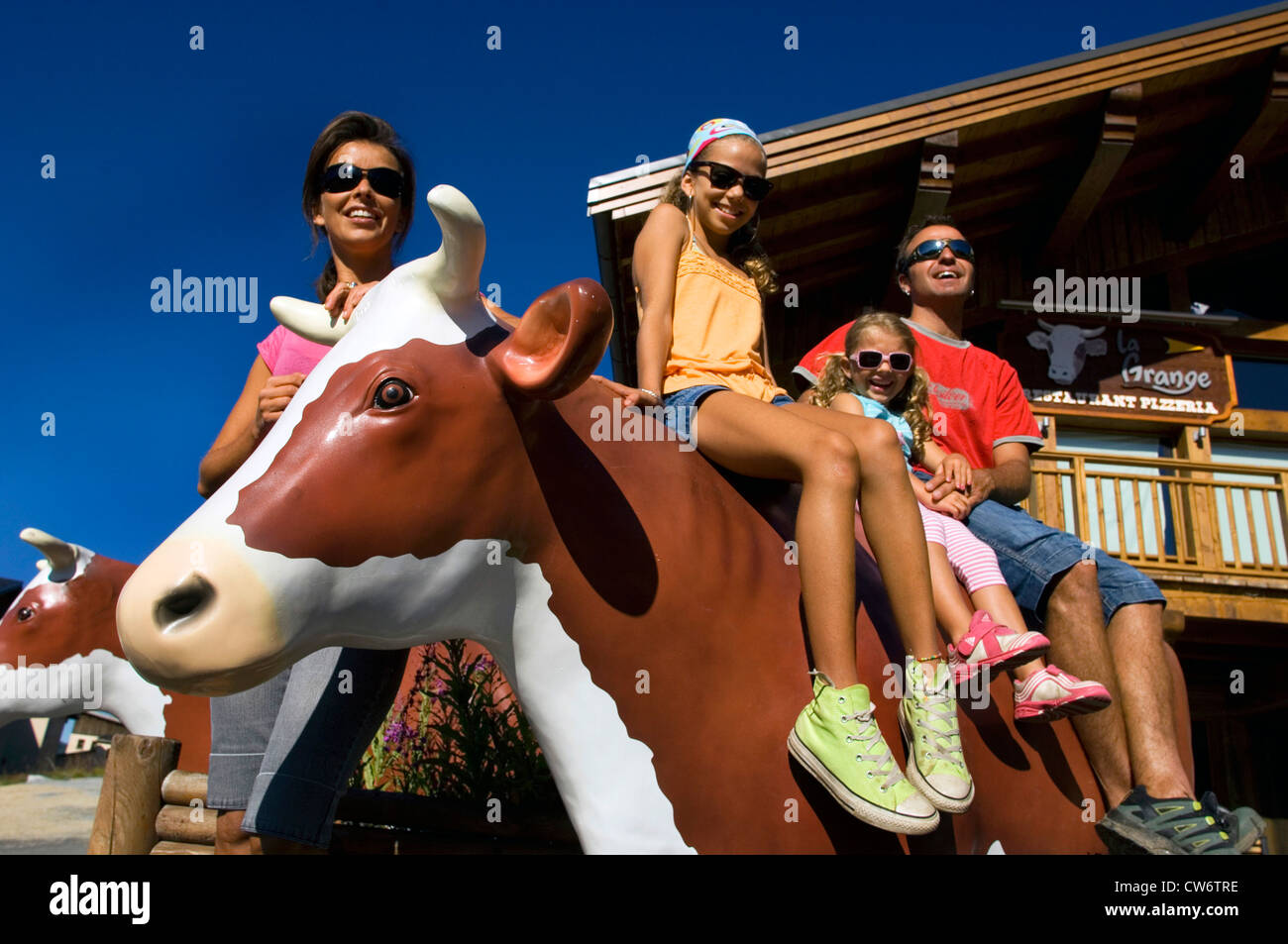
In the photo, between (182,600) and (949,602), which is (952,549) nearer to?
(949,602)

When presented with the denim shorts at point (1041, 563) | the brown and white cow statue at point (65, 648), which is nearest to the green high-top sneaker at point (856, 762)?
the denim shorts at point (1041, 563)

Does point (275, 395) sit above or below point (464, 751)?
above

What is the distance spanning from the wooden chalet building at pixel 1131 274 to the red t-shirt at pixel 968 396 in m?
3.12

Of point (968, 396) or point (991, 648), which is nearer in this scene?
point (991, 648)

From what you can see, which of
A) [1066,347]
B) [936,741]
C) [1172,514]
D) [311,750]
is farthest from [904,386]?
[1066,347]

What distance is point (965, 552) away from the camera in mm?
2576

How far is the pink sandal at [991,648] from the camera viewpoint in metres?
2.00

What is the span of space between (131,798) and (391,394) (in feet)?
7.41

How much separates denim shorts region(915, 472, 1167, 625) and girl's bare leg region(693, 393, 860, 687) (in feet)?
3.26

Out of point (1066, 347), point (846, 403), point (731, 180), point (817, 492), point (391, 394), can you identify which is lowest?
point (817, 492)

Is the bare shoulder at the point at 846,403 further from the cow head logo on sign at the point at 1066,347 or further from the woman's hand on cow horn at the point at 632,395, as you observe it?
the cow head logo on sign at the point at 1066,347

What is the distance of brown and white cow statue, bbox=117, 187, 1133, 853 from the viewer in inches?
61.3
